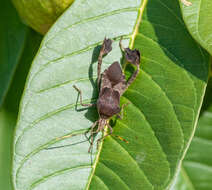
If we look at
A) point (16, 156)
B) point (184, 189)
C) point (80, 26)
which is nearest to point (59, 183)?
point (16, 156)

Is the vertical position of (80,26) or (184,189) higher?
(80,26)

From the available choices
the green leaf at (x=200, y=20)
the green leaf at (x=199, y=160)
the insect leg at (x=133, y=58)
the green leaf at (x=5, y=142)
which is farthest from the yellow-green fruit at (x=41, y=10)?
the green leaf at (x=199, y=160)

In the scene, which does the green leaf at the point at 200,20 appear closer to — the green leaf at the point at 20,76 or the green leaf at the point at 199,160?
the green leaf at the point at 20,76

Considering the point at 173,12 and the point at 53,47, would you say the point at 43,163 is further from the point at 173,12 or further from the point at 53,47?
the point at 173,12

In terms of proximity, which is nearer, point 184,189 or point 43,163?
point 43,163

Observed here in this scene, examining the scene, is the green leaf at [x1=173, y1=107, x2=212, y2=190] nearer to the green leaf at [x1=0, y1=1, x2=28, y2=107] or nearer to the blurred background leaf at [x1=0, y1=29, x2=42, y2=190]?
the blurred background leaf at [x1=0, y1=29, x2=42, y2=190]

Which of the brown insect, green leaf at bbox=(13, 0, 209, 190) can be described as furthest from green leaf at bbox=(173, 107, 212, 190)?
green leaf at bbox=(13, 0, 209, 190)
